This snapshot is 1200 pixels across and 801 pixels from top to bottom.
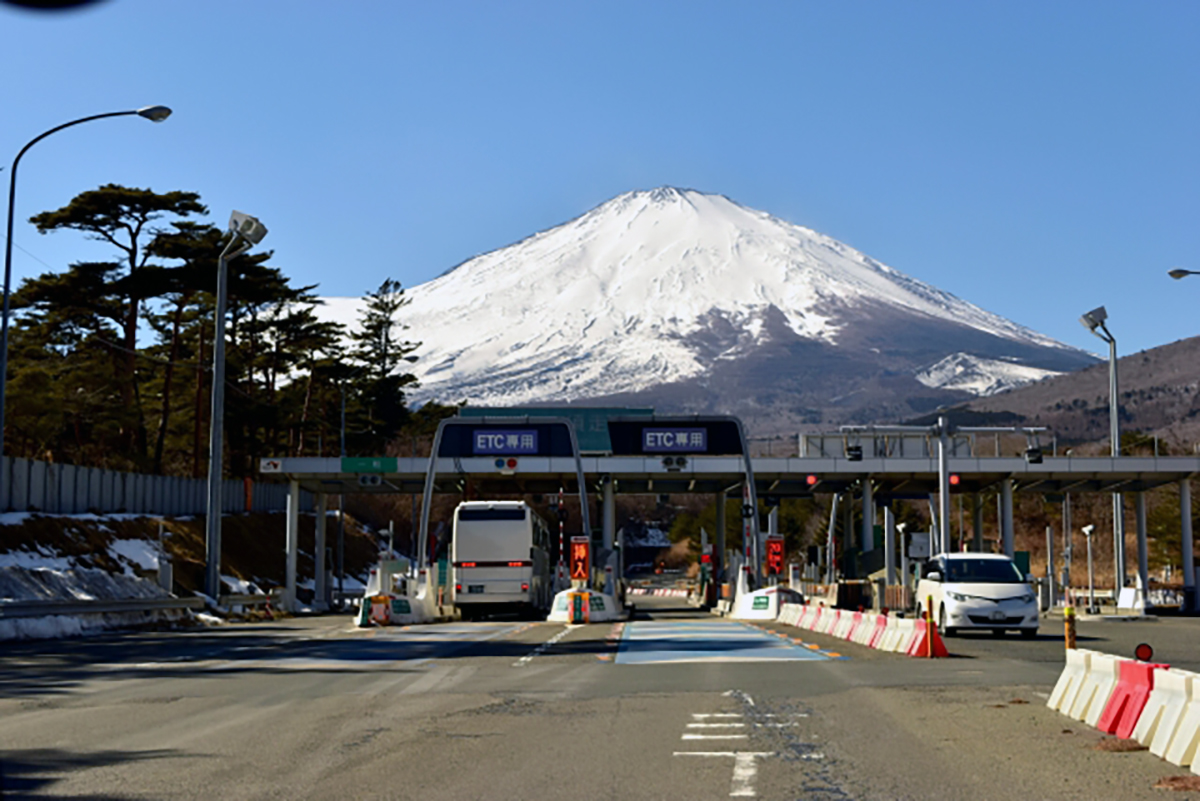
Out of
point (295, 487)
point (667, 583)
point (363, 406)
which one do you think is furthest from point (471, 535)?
point (667, 583)

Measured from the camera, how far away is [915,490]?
200 feet

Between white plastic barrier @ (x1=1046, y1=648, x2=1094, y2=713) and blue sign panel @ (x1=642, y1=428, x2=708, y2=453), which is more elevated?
blue sign panel @ (x1=642, y1=428, x2=708, y2=453)

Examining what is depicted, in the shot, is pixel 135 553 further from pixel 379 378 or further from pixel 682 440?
pixel 379 378

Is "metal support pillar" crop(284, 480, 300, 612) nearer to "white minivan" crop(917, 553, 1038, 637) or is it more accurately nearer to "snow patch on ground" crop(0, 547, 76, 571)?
"snow patch on ground" crop(0, 547, 76, 571)

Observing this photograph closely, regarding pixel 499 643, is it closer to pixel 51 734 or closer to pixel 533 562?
pixel 51 734

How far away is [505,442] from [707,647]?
66.4 ft

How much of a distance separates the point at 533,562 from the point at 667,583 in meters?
83.9

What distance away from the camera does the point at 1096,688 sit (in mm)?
10836

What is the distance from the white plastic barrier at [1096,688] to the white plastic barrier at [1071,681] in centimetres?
6

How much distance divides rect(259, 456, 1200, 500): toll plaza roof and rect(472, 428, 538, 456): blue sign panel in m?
3.42

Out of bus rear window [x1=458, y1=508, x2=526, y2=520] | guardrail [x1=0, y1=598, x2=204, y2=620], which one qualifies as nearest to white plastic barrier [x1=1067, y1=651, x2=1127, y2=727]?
guardrail [x1=0, y1=598, x2=204, y2=620]

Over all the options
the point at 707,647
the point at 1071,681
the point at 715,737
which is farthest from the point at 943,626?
the point at 715,737

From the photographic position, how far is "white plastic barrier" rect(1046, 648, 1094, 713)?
11.2 meters

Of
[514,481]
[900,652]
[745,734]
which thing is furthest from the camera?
[514,481]
